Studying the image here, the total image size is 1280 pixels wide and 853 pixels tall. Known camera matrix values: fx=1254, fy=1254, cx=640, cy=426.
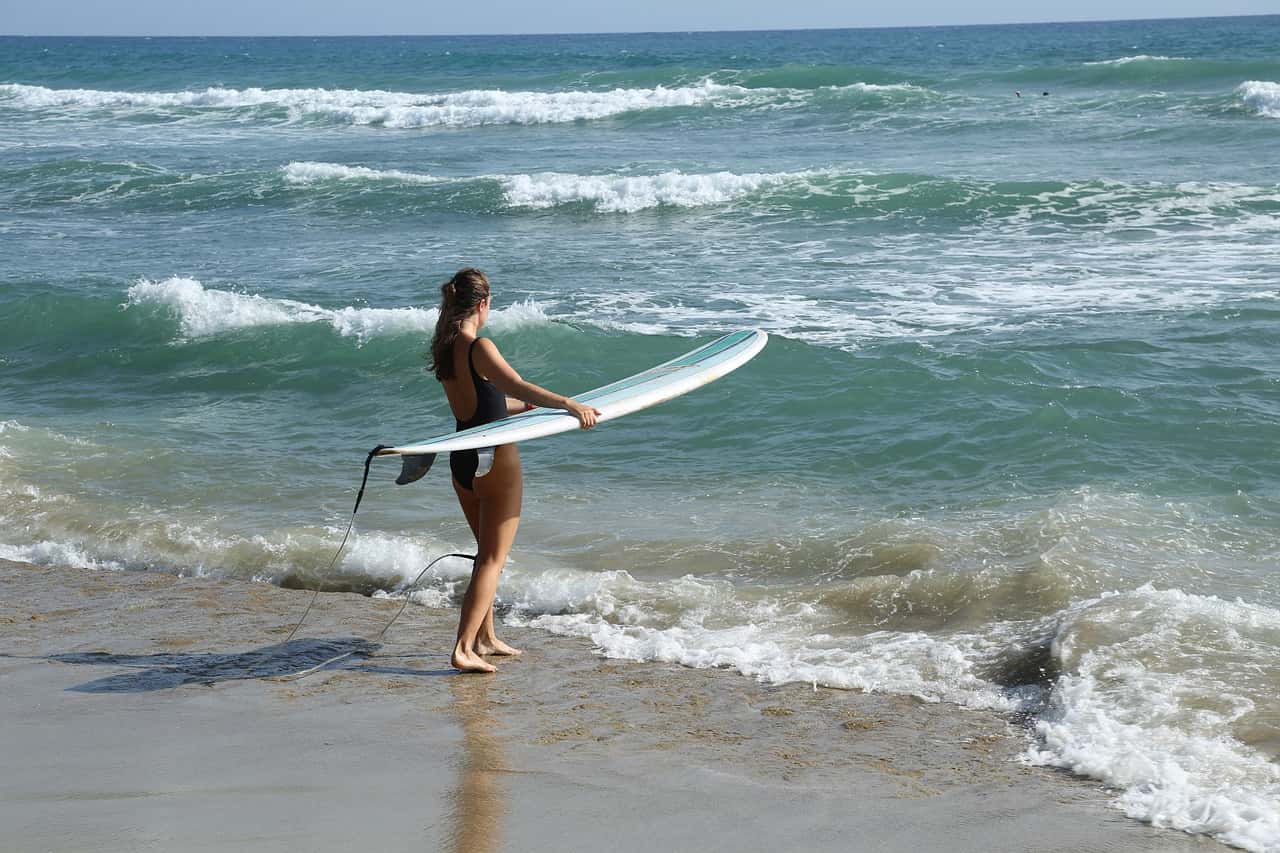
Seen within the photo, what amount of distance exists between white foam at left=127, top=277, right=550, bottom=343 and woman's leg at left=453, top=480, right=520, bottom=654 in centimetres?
595

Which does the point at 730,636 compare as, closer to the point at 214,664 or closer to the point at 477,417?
the point at 477,417

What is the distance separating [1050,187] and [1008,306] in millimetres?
6143

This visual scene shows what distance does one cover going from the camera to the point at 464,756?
3.94 metres

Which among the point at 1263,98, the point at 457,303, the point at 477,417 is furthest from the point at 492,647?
the point at 1263,98

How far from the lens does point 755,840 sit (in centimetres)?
338

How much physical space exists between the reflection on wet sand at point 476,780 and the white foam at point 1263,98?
2307 centimetres

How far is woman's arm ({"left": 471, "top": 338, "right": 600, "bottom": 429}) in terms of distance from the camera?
4340 millimetres

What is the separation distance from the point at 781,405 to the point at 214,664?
473 centimetres

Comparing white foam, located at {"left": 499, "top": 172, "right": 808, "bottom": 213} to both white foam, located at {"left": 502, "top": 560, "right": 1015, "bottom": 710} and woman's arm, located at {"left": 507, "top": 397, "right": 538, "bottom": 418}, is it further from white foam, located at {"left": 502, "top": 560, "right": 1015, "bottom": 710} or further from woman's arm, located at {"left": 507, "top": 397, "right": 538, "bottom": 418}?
woman's arm, located at {"left": 507, "top": 397, "right": 538, "bottom": 418}

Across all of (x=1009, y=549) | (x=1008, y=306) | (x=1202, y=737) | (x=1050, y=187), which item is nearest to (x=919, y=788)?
(x=1202, y=737)

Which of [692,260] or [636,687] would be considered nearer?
[636,687]

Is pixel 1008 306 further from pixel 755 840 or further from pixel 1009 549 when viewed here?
pixel 755 840

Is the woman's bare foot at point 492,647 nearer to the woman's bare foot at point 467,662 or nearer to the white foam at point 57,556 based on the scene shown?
the woman's bare foot at point 467,662

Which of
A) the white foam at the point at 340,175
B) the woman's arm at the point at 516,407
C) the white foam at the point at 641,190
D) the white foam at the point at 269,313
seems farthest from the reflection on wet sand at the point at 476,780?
the white foam at the point at 340,175
